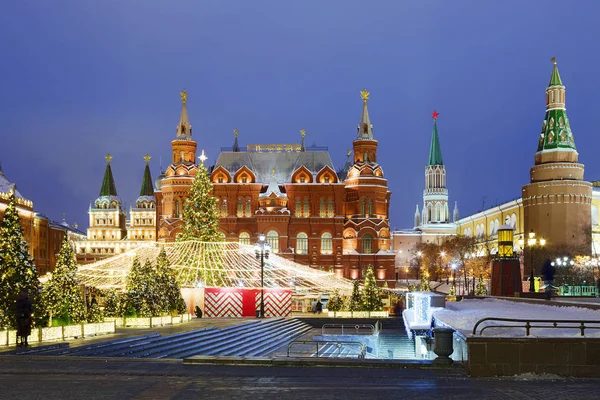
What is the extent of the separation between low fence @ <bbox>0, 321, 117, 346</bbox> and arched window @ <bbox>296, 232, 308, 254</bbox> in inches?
2375

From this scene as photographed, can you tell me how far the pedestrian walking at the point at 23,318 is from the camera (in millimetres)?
20000

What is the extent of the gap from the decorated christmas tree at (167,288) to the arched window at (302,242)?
49.4 meters

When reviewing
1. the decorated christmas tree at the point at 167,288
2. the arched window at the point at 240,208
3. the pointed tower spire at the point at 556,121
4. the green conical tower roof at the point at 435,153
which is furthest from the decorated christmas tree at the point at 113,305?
the green conical tower roof at the point at 435,153

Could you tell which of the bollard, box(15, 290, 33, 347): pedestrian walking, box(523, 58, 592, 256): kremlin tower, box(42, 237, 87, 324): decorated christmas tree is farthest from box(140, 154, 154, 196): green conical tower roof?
the bollard

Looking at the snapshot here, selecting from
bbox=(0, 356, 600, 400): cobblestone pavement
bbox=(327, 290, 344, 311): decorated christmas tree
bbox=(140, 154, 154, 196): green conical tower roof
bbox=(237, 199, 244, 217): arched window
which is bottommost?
bbox=(327, 290, 344, 311): decorated christmas tree

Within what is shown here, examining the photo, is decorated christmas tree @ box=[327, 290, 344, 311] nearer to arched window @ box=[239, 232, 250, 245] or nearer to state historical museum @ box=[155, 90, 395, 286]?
state historical museum @ box=[155, 90, 395, 286]

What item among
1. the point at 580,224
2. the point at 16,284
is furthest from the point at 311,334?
the point at 580,224

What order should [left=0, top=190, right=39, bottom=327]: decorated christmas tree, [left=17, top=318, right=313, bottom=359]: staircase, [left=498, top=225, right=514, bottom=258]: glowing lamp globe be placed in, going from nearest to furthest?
[left=17, top=318, right=313, bottom=359]: staircase, [left=0, top=190, right=39, bottom=327]: decorated christmas tree, [left=498, top=225, right=514, bottom=258]: glowing lamp globe

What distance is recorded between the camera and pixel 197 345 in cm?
2341

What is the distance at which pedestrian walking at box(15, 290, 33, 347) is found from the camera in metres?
20.0

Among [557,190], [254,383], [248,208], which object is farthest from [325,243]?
[254,383]

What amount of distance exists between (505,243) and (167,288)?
64.8ft

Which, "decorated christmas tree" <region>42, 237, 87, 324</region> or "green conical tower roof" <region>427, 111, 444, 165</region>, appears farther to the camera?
"green conical tower roof" <region>427, 111, 444, 165</region>

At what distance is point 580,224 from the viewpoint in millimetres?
89375
